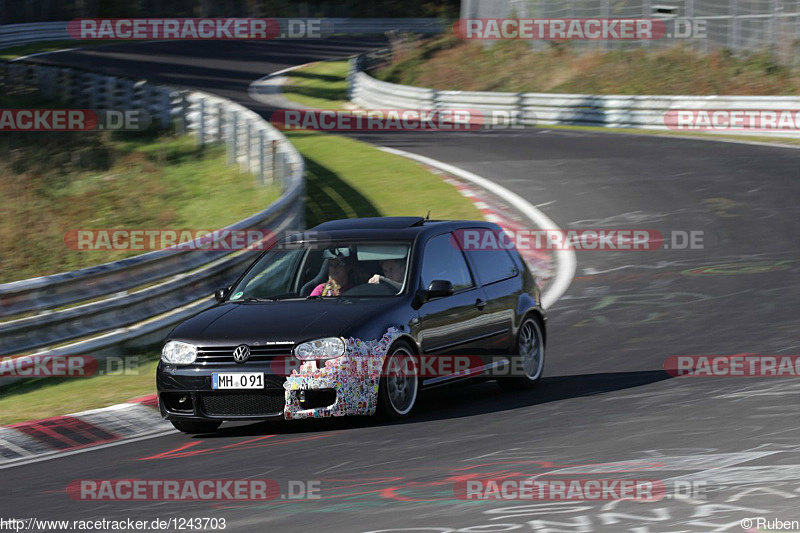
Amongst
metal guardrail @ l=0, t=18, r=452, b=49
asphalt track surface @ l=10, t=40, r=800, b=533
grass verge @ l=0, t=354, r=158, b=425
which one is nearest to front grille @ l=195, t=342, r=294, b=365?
asphalt track surface @ l=10, t=40, r=800, b=533

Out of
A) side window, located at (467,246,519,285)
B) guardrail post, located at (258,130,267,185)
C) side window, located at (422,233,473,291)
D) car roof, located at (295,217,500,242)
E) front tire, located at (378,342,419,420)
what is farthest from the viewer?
guardrail post, located at (258,130,267,185)

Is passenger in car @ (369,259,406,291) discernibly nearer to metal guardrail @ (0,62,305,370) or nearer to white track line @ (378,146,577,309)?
metal guardrail @ (0,62,305,370)

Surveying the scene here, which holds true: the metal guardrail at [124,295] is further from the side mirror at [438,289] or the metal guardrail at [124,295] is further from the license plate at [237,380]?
the side mirror at [438,289]

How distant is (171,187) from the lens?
72.7 feet

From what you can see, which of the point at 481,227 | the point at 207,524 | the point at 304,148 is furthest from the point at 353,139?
the point at 207,524

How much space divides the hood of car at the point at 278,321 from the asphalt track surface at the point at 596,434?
2.36 ft

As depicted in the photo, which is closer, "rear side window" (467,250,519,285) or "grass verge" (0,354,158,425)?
"grass verge" (0,354,158,425)

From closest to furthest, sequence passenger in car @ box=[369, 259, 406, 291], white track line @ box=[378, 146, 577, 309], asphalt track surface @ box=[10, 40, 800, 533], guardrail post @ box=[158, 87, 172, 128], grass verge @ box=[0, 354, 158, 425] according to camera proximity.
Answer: asphalt track surface @ box=[10, 40, 800, 533], passenger in car @ box=[369, 259, 406, 291], grass verge @ box=[0, 354, 158, 425], white track line @ box=[378, 146, 577, 309], guardrail post @ box=[158, 87, 172, 128]

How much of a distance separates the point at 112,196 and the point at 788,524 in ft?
59.1

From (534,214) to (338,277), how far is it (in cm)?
991

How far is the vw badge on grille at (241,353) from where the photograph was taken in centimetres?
848

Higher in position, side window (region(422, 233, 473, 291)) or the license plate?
side window (region(422, 233, 473, 291))

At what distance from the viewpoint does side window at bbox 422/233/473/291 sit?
965 cm

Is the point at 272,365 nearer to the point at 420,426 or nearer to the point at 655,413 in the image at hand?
the point at 420,426
